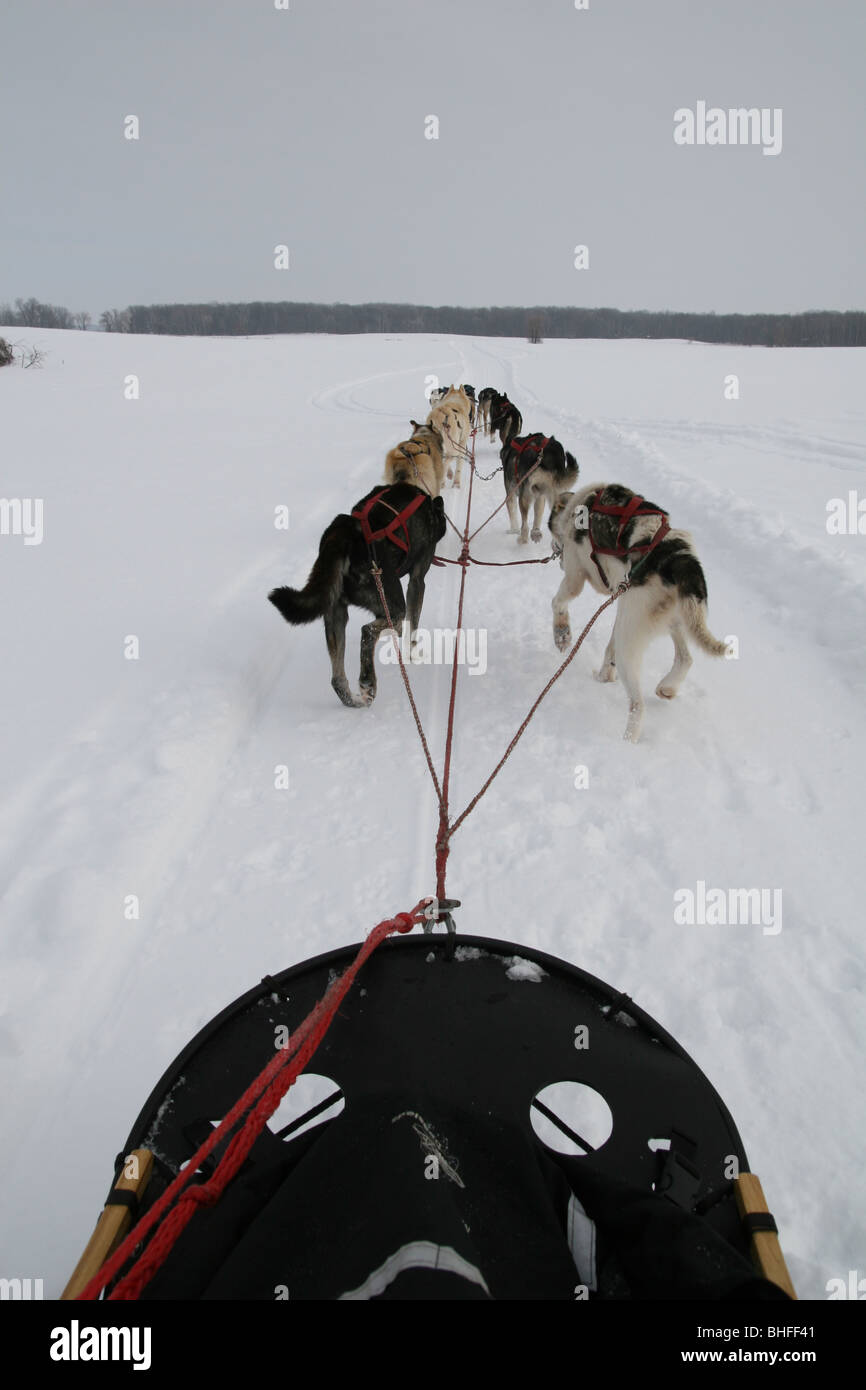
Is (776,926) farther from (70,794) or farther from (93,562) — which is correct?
(93,562)

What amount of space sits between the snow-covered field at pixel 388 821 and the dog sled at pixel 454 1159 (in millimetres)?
610

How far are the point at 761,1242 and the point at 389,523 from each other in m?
3.21

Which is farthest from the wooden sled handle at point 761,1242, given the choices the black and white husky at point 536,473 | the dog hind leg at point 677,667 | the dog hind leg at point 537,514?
the dog hind leg at point 537,514

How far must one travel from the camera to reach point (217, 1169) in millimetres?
1054

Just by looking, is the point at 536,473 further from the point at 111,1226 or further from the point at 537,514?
the point at 111,1226

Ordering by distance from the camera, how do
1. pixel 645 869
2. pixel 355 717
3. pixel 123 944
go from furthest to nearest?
pixel 355 717 < pixel 645 869 < pixel 123 944

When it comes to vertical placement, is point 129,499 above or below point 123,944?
above

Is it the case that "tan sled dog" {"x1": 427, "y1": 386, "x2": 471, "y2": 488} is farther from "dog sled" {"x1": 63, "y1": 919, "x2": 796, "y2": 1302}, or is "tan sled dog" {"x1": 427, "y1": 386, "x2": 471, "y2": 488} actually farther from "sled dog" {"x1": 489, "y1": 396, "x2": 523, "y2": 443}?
"dog sled" {"x1": 63, "y1": 919, "x2": 796, "y2": 1302}

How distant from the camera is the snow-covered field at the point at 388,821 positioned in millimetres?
1791

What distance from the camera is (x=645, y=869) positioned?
8.25 feet

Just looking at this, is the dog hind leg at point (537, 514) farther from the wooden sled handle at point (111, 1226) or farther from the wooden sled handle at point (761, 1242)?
the wooden sled handle at point (111, 1226)
